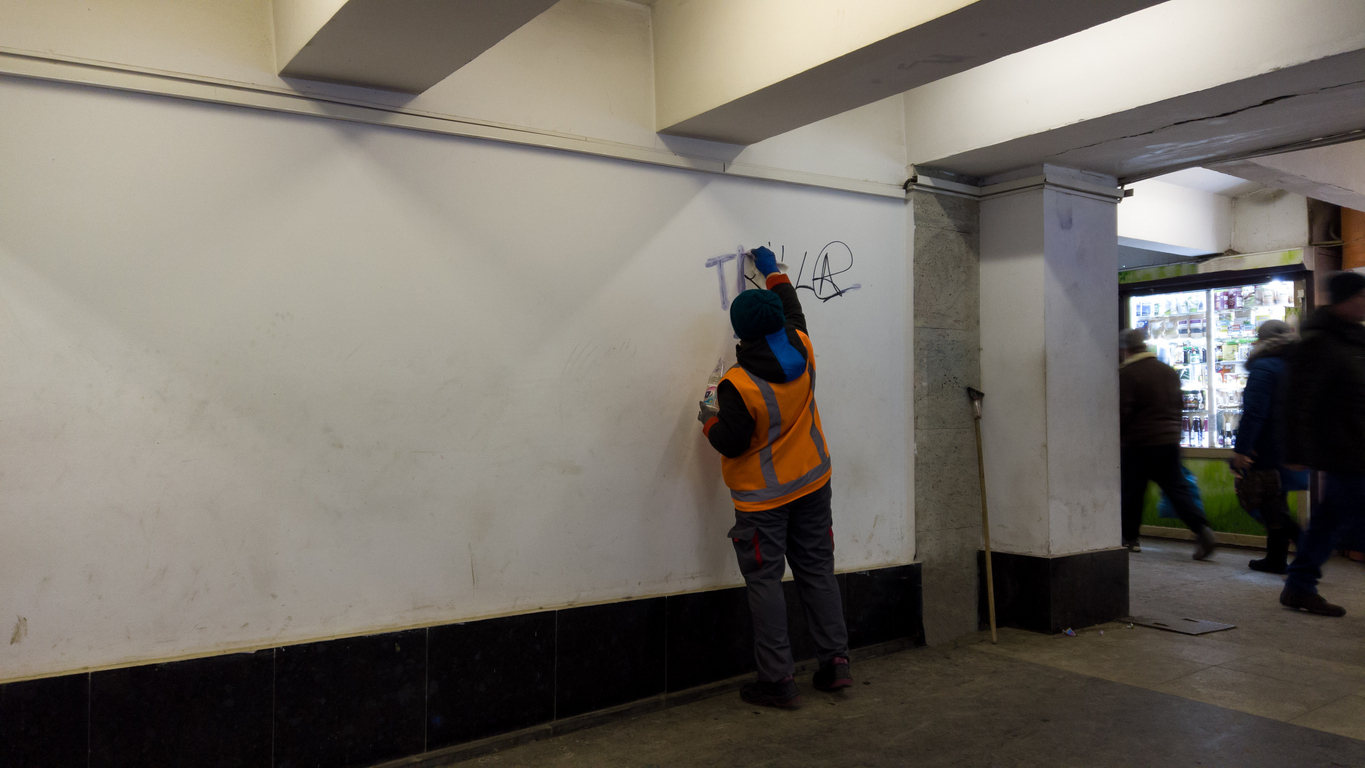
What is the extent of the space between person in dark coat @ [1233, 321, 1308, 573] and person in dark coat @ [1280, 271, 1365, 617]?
125 cm

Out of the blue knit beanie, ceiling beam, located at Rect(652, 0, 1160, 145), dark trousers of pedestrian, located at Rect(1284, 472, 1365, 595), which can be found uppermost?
ceiling beam, located at Rect(652, 0, 1160, 145)

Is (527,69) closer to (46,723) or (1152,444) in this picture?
(46,723)

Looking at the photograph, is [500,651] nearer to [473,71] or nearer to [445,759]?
[445,759]

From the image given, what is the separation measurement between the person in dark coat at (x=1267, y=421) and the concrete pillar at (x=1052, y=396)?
147 centimetres

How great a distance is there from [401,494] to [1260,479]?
19.4 ft

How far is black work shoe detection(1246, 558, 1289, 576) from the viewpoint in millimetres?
6559

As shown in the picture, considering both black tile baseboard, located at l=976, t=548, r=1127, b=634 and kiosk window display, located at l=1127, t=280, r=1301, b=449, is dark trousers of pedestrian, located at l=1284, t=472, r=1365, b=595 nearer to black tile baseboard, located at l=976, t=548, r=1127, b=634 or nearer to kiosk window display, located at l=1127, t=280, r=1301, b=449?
black tile baseboard, located at l=976, t=548, r=1127, b=634

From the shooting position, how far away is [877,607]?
460cm

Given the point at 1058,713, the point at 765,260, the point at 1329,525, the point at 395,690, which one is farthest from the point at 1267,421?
the point at 395,690

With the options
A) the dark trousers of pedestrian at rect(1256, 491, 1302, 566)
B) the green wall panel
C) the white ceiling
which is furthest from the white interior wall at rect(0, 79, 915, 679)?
the green wall panel

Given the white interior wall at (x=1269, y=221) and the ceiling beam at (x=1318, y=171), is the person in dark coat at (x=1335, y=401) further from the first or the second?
the white interior wall at (x=1269, y=221)

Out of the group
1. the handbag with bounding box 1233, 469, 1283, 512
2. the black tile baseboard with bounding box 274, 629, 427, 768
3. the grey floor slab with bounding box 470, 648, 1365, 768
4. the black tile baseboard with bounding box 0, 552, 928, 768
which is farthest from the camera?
the handbag with bounding box 1233, 469, 1283, 512

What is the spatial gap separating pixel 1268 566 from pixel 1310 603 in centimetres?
144

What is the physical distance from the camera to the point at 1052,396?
16.1 ft
